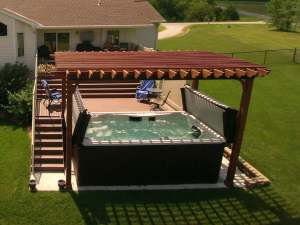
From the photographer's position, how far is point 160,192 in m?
14.2

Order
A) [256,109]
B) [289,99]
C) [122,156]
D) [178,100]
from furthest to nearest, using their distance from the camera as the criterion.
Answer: [289,99] < [256,109] < [178,100] < [122,156]

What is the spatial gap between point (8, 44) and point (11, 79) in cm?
208

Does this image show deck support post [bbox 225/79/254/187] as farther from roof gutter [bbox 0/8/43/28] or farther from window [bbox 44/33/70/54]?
window [bbox 44/33/70/54]

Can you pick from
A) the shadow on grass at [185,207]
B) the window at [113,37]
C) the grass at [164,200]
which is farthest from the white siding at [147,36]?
the shadow on grass at [185,207]

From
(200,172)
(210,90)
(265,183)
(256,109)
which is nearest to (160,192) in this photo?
(200,172)

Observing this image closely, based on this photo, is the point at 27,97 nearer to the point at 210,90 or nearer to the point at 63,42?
the point at 63,42

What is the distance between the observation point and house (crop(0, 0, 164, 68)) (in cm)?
2392

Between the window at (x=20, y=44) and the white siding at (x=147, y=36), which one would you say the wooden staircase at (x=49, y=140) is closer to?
the window at (x=20, y=44)

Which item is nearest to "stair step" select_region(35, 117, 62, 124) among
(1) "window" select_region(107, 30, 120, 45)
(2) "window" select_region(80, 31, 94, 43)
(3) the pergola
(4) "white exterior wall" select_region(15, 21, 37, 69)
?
(3) the pergola

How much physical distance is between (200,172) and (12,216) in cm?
623

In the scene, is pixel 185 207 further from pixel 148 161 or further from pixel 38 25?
pixel 38 25

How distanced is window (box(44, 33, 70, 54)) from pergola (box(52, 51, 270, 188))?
12370 millimetres

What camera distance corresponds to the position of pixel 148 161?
1438 centimetres

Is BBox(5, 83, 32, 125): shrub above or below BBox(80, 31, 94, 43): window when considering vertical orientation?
below
